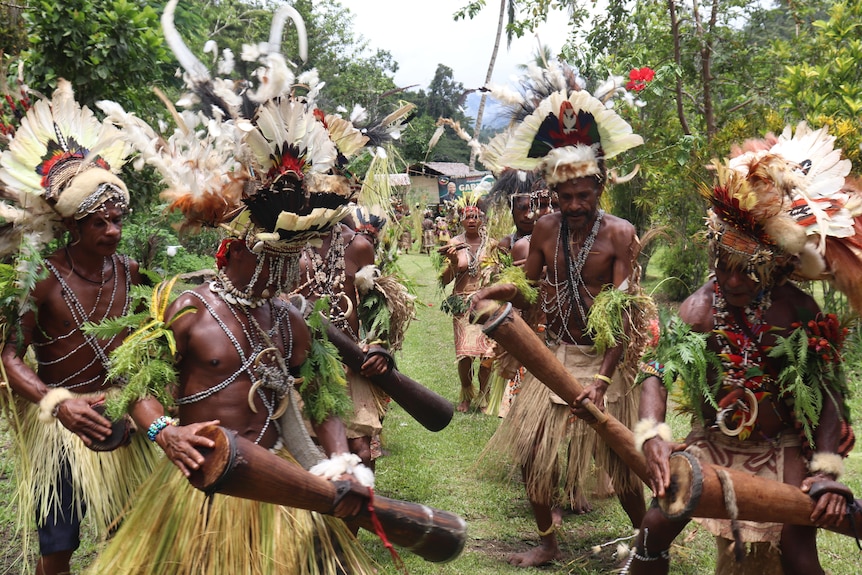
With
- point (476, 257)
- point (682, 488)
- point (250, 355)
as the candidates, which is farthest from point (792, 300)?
point (476, 257)

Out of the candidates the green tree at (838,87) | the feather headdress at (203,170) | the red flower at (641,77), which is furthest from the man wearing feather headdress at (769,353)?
the red flower at (641,77)

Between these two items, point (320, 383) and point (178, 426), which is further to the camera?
point (320, 383)

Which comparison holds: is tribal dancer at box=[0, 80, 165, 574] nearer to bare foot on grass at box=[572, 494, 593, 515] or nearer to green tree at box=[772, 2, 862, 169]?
bare foot on grass at box=[572, 494, 593, 515]

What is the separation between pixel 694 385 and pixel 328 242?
2523 millimetres

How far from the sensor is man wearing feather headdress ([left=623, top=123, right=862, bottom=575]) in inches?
110

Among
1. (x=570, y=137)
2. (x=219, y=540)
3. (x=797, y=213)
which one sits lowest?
(x=219, y=540)

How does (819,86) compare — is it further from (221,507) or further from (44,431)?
(44,431)

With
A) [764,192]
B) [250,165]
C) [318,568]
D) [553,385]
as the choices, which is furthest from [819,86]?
[318,568]

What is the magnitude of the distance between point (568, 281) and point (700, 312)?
1.26 metres

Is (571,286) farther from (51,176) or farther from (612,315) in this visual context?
(51,176)

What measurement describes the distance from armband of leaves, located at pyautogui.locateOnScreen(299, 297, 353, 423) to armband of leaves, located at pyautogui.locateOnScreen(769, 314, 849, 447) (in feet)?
5.42

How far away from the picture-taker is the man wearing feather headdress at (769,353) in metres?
2.80

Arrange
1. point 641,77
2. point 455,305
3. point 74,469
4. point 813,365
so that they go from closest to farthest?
1. point 813,365
2. point 74,469
3. point 641,77
4. point 455,305

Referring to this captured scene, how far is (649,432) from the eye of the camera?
116 inches
